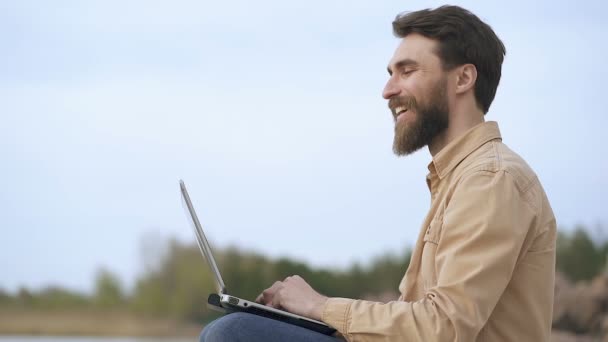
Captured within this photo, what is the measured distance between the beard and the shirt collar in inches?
3.3

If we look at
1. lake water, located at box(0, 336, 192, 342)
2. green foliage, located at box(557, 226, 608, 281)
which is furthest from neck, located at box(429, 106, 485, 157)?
green foliage, located at box(557, 226, 608, 281)

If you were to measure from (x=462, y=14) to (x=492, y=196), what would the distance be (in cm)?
68

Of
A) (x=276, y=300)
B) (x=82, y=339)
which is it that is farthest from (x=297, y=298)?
(x=82, y=339)

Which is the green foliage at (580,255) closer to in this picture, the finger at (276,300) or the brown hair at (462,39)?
the brown hair at (462,39)

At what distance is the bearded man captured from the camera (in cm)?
187

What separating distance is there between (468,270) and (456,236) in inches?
3.4

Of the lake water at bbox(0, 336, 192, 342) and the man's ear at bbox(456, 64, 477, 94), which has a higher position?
the man's ear at bbox(456, 64, 477, 94)

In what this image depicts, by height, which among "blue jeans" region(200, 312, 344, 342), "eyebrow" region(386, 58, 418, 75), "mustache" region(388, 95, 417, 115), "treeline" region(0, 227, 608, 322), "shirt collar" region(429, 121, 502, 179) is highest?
"eyebrow" region(386, 58, 418, 75)

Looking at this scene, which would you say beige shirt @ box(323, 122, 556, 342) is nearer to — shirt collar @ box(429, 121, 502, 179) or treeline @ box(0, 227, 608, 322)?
shirt collar @ box(429, 121, 502, 179)

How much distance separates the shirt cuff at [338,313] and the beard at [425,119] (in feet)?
1.79

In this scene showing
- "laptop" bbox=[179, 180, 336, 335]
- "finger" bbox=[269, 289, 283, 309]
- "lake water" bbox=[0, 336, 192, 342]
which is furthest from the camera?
"lake water" bbox=[0, 336, 192, 342]

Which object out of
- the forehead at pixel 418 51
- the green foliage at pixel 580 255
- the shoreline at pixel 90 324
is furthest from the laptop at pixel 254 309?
the green foliage at pixel 580 255

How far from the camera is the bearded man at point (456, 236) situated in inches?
73.5

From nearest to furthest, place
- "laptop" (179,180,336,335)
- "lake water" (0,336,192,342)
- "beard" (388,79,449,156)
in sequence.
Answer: "laptop" (179,180,336,335) < "beard" (388,79,449,156) < "lake water" (0,336,192,342)
